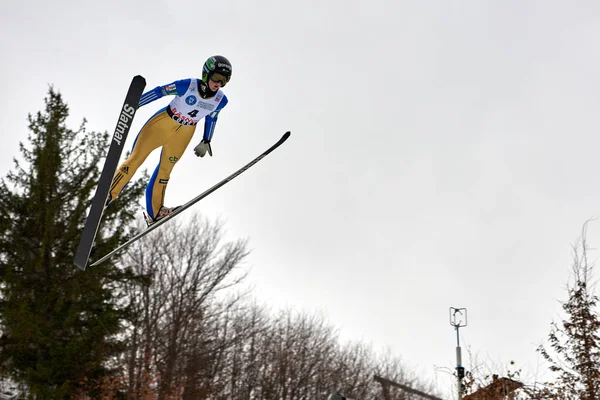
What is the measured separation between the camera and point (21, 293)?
1648 centimetres

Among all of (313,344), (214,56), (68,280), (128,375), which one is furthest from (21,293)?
(313,344)

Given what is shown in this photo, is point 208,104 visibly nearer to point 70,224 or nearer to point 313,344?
point 70,224

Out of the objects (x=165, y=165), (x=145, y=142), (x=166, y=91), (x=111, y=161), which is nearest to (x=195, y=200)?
(x=165, y=165)

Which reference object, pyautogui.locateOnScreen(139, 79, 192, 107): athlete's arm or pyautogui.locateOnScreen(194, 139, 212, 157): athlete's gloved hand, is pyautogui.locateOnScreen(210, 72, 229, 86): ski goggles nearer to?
pyautogui.locateOnScreen(139, 79, 192, 107): athlete's arm

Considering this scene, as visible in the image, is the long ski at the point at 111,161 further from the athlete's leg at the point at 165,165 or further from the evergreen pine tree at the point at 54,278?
the evergreen pine tree at the point at 54,278

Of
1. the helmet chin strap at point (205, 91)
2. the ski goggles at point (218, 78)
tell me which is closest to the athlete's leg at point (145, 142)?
the helmet chin strap at point (205, 91)

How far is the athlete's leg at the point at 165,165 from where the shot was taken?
592 cm

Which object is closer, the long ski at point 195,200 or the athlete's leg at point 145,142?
the athlete's leg at point 145,142

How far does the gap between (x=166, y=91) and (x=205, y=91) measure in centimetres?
35

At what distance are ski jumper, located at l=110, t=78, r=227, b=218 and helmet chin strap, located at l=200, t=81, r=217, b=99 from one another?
0.03 metres

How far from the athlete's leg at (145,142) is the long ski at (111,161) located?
0.25 meters

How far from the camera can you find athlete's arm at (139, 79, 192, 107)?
5.57 meters

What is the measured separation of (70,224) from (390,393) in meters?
23.3

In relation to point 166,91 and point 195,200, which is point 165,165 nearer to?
point 195,200
